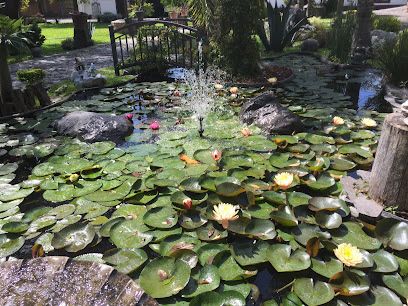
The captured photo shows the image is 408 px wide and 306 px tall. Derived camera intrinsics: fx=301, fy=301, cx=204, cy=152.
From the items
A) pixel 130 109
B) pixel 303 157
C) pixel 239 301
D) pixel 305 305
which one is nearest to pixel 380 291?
pixel 305 305

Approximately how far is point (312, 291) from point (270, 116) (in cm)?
279

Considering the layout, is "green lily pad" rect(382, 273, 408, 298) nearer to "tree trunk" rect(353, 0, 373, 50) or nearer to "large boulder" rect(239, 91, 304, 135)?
"large boulder" rect(239, 91, 304, 135)

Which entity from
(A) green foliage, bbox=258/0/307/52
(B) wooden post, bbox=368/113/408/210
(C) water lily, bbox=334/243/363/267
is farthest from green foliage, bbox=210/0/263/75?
(C) water lily, bbox=334/243/363/267

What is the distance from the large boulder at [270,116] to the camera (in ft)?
13.1

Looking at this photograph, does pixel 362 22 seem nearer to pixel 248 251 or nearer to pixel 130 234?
pixel 248 251

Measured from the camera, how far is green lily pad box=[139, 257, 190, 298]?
67.5 inches

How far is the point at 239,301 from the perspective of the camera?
167cm

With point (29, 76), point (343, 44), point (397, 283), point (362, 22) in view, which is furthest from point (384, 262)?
point (362, 22)

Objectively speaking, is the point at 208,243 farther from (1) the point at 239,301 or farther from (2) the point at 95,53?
(2) the point at 95,53

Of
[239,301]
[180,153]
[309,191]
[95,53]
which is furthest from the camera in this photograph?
[95,53]

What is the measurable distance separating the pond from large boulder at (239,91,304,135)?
15 cm

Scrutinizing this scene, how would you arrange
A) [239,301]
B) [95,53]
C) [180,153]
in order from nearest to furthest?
[239,301] → [180,153] → [95,53]

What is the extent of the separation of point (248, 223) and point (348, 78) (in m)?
5.78

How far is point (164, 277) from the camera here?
1.78 meters
